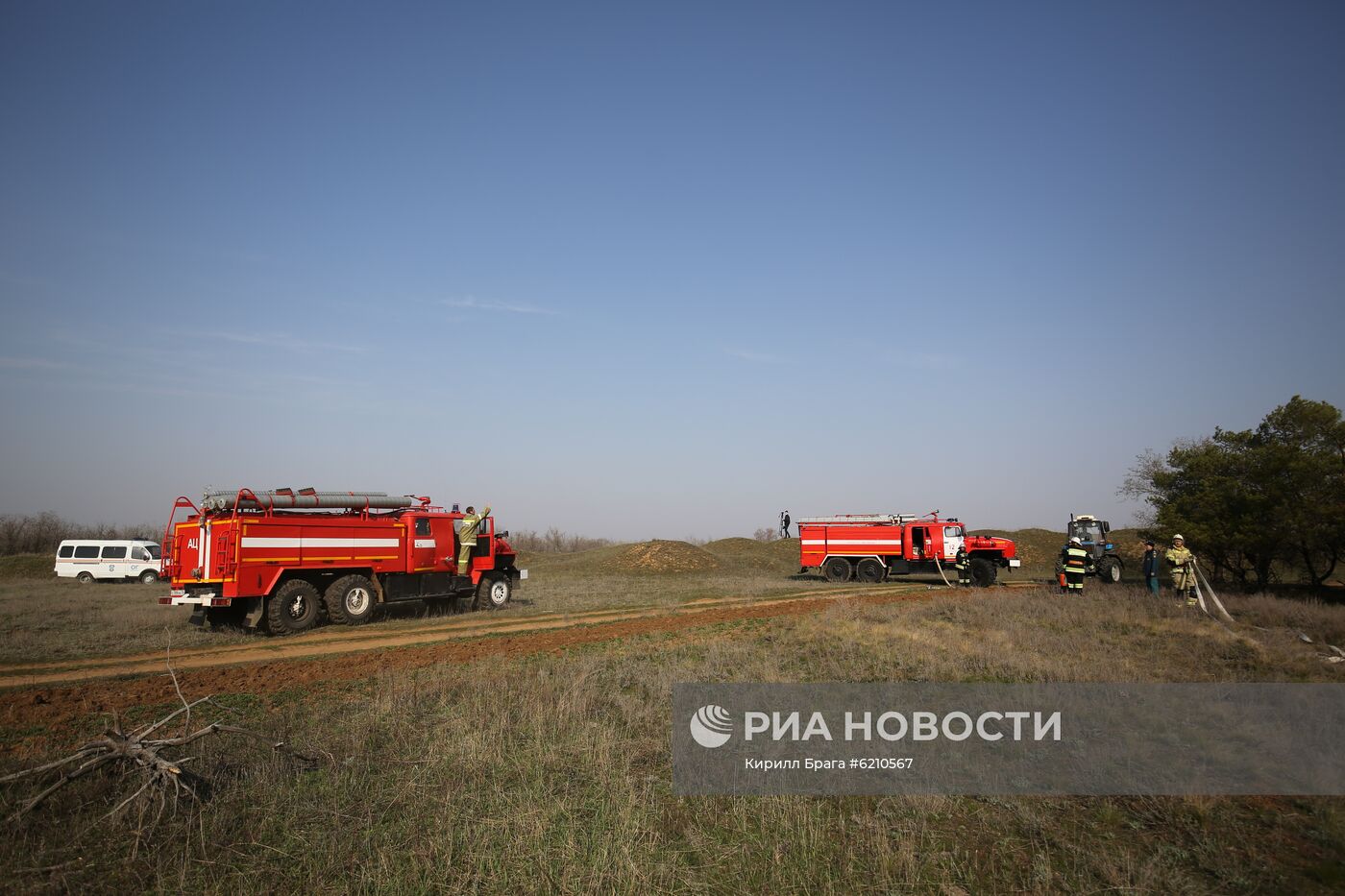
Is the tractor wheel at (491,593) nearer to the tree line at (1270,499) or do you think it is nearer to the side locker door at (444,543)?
the side locker door at (444,543)

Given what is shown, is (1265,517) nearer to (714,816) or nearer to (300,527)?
(714,816)

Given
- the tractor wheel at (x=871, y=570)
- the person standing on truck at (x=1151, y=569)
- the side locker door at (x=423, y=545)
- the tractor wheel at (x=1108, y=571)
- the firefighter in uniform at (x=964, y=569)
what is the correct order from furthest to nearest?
the tractor wheel at (x=871, y=570) → the tractor wheel at (x=1108, y=571) → the firefighter in uniform at (x=964, y=569) → the side locker door at (x=423, y=545) → the person standing on truck at (x=1151, y=569)

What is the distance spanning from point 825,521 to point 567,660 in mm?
21483

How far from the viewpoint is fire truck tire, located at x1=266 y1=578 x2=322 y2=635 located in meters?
16.7

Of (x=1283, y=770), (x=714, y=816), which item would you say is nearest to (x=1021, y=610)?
(x=1283, y=770)

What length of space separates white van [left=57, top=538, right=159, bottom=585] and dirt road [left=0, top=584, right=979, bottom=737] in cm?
2472

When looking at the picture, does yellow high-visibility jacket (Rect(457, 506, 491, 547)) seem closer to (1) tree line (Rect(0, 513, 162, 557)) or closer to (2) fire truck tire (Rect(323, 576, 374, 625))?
(2) fire truck tire (Rect(323, 576, 374, 625))

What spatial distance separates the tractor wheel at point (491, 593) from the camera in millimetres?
21359

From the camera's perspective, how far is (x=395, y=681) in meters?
10.3

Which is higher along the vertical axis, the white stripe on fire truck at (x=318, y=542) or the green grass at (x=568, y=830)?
the white stripe on fire truck at (x=318, y=542)

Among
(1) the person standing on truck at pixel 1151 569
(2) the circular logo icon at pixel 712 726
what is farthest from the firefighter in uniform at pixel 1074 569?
(2) the circular logo icon at pixel 712 726

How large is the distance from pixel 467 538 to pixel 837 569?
687 inches

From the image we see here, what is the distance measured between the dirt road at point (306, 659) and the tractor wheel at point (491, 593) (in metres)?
1.43

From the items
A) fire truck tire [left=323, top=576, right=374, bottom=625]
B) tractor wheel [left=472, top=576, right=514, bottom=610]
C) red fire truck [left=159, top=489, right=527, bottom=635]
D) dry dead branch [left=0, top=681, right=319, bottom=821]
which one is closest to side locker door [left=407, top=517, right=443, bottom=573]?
red fire truck [left=159, top=489, right=527, bottom=635]
